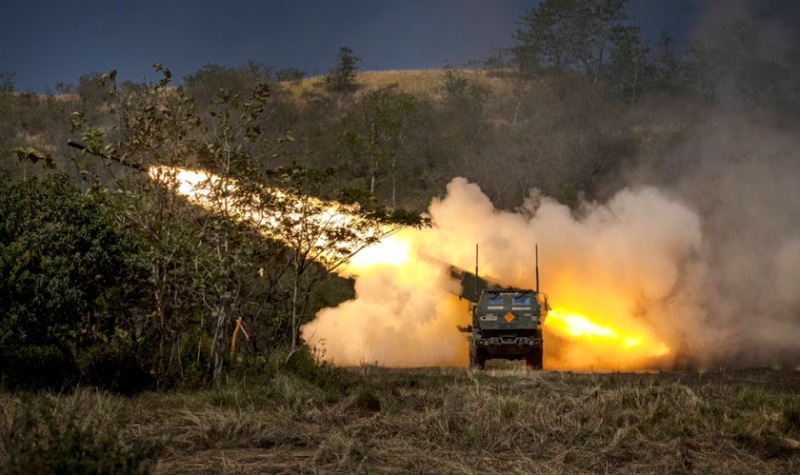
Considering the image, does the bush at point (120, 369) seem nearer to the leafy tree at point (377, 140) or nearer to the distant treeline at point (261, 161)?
the distant treeline at point (261, 161)

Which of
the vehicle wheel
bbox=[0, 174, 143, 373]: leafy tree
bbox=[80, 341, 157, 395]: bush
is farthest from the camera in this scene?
the vehicle wheel

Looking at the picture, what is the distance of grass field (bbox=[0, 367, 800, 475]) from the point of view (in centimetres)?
1069

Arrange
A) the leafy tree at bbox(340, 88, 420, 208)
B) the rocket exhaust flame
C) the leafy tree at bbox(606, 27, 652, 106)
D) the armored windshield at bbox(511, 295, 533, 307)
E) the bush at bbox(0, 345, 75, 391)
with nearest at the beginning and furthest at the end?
1. the bush at bbox(0, 345, 75, 391)
2. the armored windshield at bbox(511, 295, 533, 307)
3. the rocket exhaust flame
4. the leafy tree at bbox(340, 88, 420, 208)
5. the leafy tree at bbox(606, 27, 652, 106)

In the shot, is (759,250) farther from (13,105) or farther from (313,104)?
(13,105)

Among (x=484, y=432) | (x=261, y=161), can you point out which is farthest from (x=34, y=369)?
(x=484, y=432)

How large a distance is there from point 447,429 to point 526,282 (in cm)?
1759

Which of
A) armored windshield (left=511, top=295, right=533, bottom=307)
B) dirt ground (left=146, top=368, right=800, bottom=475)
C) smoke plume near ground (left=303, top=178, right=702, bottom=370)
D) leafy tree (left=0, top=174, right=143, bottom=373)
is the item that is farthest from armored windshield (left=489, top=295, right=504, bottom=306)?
leafy tree (left=0, top=174, right=143, bottom=373)

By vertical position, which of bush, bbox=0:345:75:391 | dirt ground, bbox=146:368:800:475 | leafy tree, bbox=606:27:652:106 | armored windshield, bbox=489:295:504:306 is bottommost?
dirt ground, bbox=146:368:800:475

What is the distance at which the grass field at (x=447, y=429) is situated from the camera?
10.7 metres

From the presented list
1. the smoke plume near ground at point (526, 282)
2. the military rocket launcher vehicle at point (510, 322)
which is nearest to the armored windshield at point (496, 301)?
the military rocket launcher vehicle at point (510, 322)

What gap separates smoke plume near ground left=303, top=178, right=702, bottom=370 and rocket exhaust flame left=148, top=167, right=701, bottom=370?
0.04m

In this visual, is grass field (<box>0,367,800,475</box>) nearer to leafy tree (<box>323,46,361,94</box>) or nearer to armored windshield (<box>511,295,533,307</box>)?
→ armored windshield (<box>511,295,533,307</box>)

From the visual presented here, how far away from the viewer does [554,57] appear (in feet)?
285

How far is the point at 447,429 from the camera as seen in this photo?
12234mm
